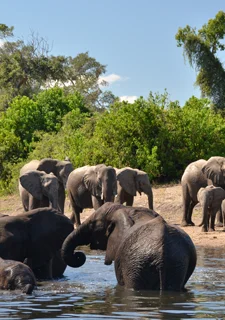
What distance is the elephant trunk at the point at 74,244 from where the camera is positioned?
11.2 metres

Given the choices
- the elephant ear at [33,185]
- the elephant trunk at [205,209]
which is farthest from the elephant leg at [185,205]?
the elephant ear at [33,185]

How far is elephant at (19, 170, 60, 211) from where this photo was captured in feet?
68.1

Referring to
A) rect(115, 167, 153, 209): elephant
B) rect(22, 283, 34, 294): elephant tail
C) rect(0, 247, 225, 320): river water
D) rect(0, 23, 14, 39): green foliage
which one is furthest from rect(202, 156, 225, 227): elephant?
rect(0, 23, 14, 39): green foliage

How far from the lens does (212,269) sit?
532 inches

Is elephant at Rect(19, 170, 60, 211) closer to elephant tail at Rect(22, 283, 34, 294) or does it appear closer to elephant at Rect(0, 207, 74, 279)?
elephant at Rect(0, 207, 74, 279)

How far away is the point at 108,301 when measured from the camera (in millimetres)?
10016

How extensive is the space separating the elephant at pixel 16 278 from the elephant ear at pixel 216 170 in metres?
13.3

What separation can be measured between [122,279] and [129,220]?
0.71 meters

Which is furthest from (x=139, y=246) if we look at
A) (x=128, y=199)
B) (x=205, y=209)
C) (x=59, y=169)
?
(x=128, y=199)

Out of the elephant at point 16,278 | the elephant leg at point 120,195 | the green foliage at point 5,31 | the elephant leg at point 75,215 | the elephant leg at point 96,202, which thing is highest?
the green foliage at point 5,31

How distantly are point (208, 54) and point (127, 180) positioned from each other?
1479 cm

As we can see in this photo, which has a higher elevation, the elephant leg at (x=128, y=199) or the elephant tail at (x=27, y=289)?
the elephant leg at (x=128, y=199)

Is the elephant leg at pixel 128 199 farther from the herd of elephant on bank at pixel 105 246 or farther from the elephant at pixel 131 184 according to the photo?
the herd of elephant on bank at pixel 105 246

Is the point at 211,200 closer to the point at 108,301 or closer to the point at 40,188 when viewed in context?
the point at 40,188
